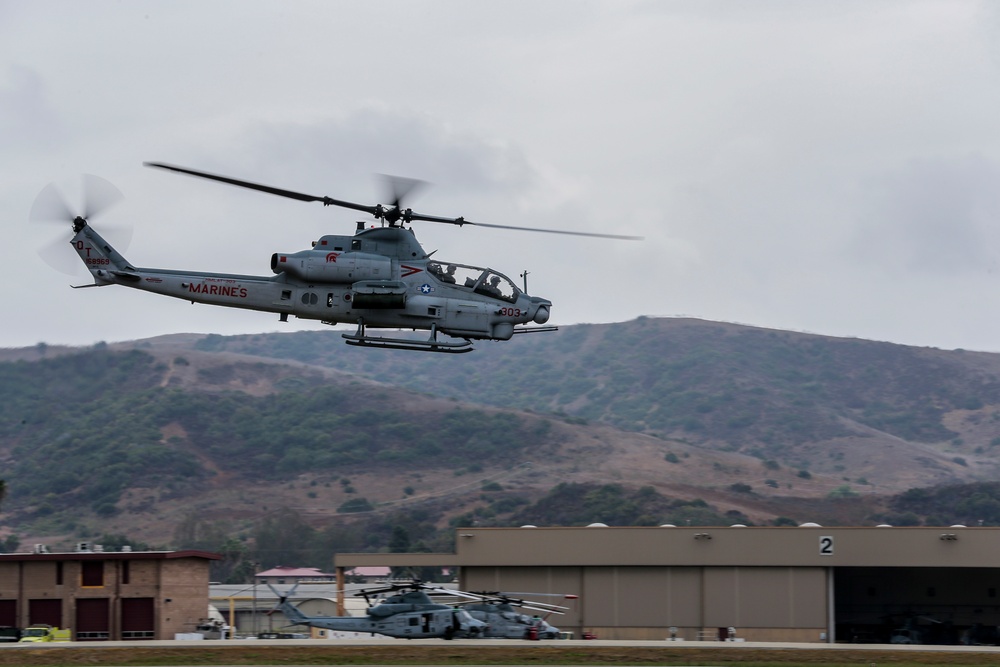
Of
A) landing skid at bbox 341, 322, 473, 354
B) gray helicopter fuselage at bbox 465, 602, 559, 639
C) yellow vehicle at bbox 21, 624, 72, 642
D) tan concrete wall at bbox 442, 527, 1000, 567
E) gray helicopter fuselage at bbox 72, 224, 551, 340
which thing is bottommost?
yellow vehicle at bbox 21, 624, 72, 642

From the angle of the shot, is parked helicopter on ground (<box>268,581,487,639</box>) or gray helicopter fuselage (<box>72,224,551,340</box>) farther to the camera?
parked helicopter on ground (<box>268,581,487,639</box>)

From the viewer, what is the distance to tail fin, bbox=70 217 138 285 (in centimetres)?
4053

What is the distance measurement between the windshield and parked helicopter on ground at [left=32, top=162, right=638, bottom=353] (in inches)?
1.2

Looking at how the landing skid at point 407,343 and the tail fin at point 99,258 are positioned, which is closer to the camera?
the landing skid at point 407,343

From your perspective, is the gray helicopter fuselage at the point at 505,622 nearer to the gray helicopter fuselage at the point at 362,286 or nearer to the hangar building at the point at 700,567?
the hangar building at the point at 700,567

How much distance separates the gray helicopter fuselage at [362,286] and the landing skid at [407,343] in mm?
507

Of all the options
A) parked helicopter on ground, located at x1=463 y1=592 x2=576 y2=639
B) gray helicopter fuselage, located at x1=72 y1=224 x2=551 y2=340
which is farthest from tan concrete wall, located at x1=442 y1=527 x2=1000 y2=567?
gray helicopter fuselage, located at x1=72 y1=224 x2=551 y2=340

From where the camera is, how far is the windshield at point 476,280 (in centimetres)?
4072

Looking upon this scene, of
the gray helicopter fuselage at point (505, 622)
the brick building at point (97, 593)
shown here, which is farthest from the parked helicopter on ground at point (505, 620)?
the brick building at point (97, 593)

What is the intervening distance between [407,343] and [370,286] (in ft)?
7.74

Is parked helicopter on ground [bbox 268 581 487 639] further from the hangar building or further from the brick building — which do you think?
the brick building

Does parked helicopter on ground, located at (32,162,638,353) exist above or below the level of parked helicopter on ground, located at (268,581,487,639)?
above

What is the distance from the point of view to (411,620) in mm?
42312

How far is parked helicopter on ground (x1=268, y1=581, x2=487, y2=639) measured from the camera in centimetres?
4216
